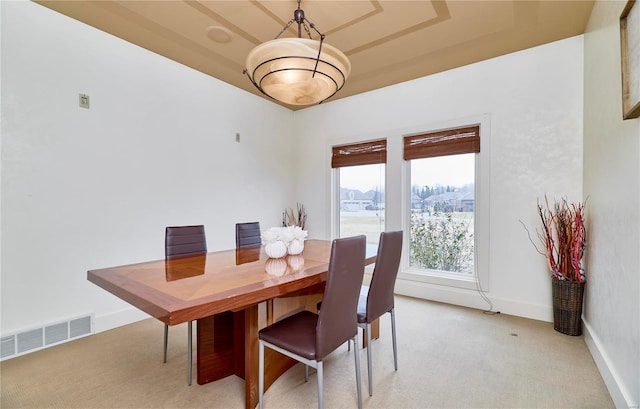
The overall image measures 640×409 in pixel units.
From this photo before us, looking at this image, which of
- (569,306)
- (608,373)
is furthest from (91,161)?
(569,306)

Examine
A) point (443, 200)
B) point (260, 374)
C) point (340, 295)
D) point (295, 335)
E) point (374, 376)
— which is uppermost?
point (443, 200)

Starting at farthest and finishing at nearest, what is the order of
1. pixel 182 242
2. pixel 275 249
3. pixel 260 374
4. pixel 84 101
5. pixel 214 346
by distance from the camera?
1. pixel 84 101
2. pixel 182 242
3. pixel 275 249
4. pixel 214 346
5. pixel 260 374

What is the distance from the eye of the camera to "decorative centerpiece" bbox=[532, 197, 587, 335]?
2621 mm

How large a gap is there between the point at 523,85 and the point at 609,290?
2191 millimetres

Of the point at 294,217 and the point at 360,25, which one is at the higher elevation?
the point at 360,25

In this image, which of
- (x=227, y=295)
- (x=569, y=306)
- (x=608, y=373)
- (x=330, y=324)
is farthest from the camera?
(x=569, y=306)

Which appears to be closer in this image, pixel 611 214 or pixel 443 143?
pixel 611 214

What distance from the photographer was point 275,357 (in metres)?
1.95

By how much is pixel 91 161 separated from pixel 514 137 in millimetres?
4300

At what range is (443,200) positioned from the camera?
378 centimetres

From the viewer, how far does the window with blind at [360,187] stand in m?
4.30

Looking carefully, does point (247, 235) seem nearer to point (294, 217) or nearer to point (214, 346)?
point (214, 346)

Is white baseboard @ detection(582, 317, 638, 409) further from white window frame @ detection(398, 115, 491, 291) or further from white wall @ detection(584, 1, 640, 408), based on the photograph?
white window frame @ detection(398, 115, 491, 291)

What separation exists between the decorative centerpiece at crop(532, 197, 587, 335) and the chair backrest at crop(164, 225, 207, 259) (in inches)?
127
